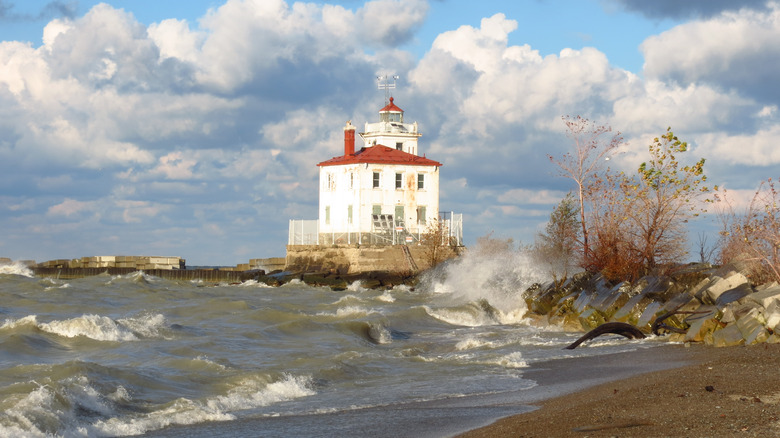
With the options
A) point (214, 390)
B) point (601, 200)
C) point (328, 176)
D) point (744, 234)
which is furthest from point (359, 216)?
point (214, 390)

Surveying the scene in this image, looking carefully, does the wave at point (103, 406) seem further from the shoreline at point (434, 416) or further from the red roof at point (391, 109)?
the red roof at point (391, 109)

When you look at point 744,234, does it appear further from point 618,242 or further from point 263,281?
point 263,281

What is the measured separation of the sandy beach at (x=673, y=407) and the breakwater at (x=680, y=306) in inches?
88.3

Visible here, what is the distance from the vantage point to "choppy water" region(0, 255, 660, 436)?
10.1 metres

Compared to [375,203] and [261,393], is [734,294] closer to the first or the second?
[261,393]

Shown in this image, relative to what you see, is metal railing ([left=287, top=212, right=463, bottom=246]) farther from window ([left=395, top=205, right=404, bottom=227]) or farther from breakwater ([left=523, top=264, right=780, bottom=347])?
breakwater ([left=523, top=264, right=780, bottom=347])

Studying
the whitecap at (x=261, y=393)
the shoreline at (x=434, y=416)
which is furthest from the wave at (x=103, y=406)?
the shoreline at (x=434, y=416)

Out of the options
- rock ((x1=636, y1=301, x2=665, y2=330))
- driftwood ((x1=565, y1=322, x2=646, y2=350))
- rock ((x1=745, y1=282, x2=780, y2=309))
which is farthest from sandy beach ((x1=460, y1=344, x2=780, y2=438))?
rock ((x1=636, y1=301, x2=665, y2=330))

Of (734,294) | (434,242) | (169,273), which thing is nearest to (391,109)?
(434,242)

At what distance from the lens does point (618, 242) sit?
23.1m

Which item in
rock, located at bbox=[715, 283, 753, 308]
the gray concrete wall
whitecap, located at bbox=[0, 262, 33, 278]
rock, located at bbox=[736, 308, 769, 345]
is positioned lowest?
rock, located at bbox=[736, 308, 769, 345]

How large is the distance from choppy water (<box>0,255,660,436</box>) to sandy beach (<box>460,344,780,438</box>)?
78.7 inches

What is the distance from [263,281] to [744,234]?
105 feet

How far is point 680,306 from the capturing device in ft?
54.0
